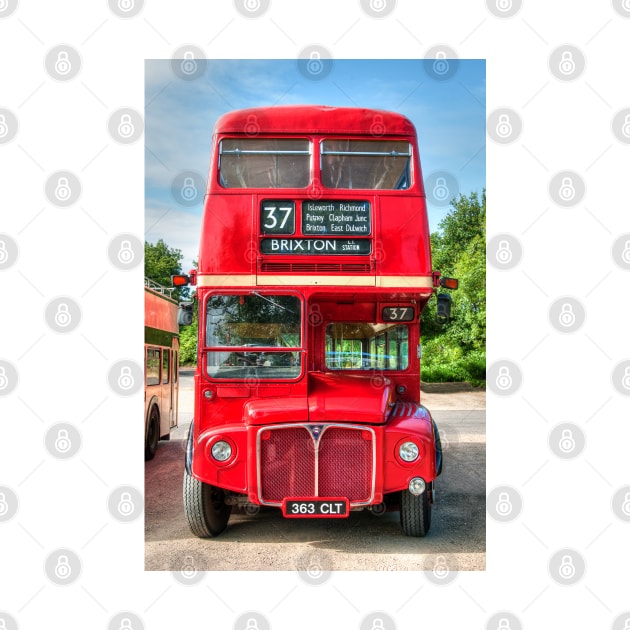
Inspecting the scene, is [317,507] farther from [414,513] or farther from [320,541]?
[414,513]

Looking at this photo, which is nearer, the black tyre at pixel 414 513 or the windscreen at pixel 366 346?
→ the black tyre at pixel 414 513

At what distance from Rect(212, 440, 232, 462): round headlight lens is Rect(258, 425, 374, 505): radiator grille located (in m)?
0.28

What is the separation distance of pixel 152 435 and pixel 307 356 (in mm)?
5454

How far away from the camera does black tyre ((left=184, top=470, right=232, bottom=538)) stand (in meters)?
5.21

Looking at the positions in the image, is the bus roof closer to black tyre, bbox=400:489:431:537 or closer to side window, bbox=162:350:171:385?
black tyre, bbox=400:489:431:537

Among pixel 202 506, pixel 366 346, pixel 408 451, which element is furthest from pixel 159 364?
pixel 408 451

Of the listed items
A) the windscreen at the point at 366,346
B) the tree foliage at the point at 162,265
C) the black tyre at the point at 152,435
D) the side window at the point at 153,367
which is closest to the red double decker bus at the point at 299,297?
the windscreen at the point at 366,346

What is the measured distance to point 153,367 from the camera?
979cm

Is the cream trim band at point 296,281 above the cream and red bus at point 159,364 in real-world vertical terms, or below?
above

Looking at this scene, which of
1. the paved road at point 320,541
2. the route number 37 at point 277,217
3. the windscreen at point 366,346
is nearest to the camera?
the paved road at point 320,541

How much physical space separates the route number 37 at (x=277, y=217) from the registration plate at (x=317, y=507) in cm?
232

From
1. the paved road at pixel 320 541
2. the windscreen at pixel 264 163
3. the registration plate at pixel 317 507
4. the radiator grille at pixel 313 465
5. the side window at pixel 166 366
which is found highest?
the windscreen at pixel 264 163

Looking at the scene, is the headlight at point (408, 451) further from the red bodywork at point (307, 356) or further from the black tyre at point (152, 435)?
the black tyre at point (152, 435)

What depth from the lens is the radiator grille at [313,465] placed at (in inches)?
196
